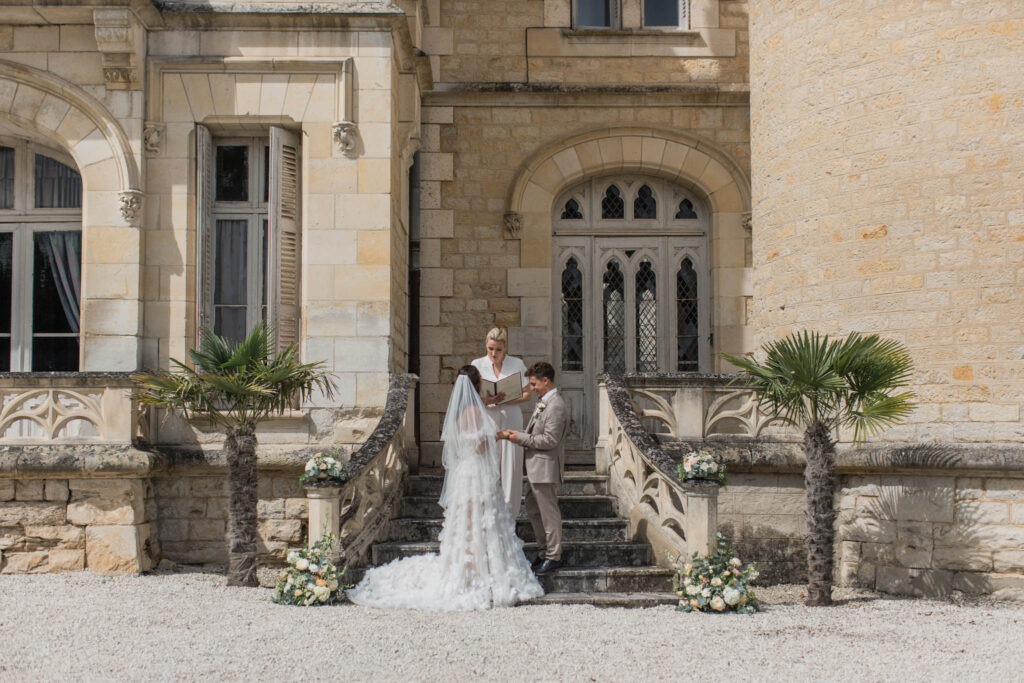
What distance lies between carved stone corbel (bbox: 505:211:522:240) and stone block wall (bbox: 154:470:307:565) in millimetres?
3596

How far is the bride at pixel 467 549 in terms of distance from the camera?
7.27 metres

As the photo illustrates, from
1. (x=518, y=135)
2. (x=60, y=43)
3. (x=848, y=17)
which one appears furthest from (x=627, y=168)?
(x=60, y=43)

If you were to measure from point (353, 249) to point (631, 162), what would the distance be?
3537mm

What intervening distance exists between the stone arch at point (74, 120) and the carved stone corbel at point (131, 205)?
62 millimetres

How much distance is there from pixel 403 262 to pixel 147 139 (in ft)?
8.62

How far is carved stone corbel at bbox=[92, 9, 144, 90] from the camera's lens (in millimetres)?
8977

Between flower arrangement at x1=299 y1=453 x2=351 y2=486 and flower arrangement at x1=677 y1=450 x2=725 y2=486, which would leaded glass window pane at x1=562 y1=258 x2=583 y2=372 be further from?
flower arrangement at x1=299 y1=453 x2=351 y2=486

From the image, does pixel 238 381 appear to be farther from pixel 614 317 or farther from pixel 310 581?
pixel 614 317

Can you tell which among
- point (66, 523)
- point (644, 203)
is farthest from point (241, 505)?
point (644, 203)

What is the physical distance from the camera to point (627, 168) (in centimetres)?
1160

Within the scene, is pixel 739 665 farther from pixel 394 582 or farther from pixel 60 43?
pixel 60 43

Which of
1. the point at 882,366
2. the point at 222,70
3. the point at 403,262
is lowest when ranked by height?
the point at 882,366

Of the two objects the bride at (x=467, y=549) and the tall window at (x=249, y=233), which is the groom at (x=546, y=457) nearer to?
the bride at (x=467, y=549)

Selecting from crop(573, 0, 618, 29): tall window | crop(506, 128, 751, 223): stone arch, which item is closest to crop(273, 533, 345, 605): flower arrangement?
crop(506, 128, 751, 223): stone arch
